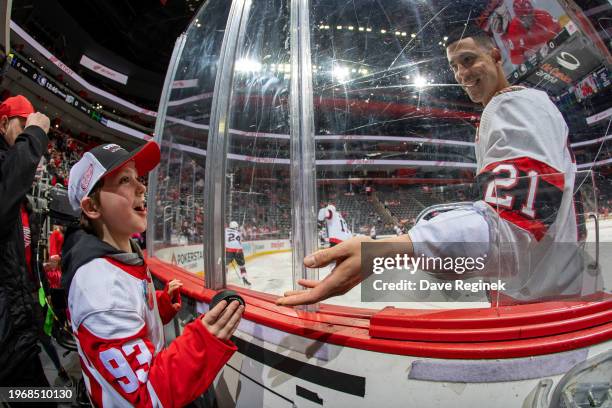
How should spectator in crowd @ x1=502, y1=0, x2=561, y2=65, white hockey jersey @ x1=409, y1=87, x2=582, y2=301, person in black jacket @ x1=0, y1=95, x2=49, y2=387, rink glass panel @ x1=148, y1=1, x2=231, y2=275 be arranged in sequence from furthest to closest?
1. rink glass panel @ x1=148, y1=1, x2=231, y2=275
2. person in black jacket @ x1=0, y1=95, x2=49, y2=387
3. spectator in crowd @ x1=502, y1=0, x2=561, y2=65
4. white hockey jersey @ x1=409, y1=87, x2=582, y2=301

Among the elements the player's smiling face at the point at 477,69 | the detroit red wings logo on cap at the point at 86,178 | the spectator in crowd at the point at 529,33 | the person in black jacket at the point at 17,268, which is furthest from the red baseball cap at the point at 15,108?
the spectator in crowd at the point at 529,33

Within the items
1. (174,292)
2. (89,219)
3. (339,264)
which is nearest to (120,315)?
(89,219)

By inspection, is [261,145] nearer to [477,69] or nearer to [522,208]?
[477,69]

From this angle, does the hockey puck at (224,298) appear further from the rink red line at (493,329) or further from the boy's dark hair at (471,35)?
the boy's dark hair at (471,35)

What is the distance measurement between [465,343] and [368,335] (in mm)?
238

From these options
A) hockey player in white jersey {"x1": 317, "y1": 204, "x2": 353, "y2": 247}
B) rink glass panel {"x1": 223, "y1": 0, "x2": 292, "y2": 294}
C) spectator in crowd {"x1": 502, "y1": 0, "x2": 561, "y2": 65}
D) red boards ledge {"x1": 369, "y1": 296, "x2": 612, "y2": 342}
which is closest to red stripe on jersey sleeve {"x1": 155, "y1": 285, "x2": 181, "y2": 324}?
rink glass panel {"x1": 223, "y1": 0, "x2": 292, "y2": 294}

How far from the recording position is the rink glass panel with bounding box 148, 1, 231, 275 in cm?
174

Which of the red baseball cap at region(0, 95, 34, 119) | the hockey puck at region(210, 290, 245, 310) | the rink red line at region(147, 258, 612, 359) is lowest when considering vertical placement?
the rink red line at region(147, 258, 612, 359)

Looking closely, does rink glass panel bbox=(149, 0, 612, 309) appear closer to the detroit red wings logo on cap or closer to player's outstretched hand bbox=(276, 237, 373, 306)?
player's outstretched hand bbox=(276, 237, 373, 306)

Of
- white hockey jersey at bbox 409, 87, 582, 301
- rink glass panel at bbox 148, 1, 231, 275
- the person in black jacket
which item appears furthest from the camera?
rink glass panel at bbox 148, 1, 231, 275

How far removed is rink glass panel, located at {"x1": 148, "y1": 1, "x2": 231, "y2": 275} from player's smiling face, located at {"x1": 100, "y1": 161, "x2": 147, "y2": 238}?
0.60m

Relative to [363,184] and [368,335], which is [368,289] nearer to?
[368,335]

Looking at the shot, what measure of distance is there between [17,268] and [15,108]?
26.7 inches

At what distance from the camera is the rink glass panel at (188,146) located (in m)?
1.74
